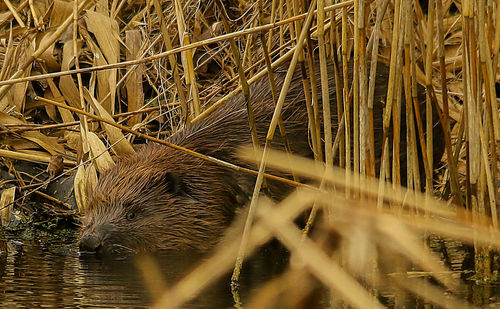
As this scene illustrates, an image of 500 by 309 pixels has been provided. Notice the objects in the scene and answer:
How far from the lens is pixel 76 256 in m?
3.15

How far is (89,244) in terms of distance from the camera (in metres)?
3.14

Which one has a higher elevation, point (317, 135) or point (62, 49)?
point (317, 135)

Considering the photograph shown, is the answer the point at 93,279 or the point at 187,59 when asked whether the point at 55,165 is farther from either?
the point at 93,279

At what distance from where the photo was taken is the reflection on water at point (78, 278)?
238cm

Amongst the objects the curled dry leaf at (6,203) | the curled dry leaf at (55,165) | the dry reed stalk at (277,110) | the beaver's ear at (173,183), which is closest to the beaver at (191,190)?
the beaver's ear at (173,183)

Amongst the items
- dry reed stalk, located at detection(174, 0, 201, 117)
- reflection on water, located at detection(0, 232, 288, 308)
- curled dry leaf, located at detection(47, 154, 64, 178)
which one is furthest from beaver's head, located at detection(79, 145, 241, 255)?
curled dry leaf, located at detection(47, 154, 64, 178)

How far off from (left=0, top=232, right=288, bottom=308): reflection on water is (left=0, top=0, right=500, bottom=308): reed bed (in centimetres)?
8

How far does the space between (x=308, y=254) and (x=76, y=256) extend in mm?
1566

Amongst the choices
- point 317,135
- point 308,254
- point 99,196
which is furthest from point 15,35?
point 308,254

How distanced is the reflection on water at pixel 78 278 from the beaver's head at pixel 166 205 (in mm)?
100

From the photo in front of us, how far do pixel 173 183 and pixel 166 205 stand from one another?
3.5 inches

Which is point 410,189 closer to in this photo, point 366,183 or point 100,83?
point 366,183

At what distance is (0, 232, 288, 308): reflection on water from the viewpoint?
7.79 ft

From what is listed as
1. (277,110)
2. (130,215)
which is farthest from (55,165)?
(277,110)
